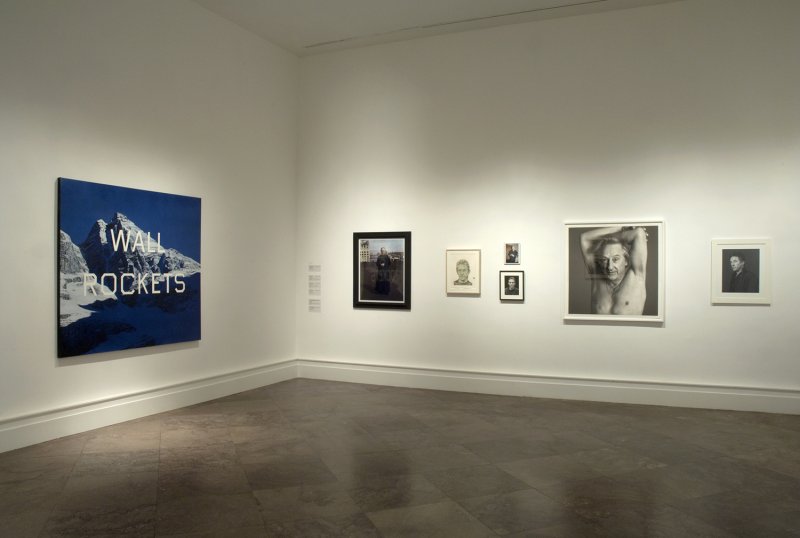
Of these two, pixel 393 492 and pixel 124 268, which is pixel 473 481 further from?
pixel 124 268

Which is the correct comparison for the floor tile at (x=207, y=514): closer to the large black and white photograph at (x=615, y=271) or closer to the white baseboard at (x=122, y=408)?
the white baseboard at (x=122, y=408)

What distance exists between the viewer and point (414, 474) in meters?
6.34

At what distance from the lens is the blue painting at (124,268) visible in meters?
7.78

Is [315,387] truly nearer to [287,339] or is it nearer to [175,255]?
[287,339]

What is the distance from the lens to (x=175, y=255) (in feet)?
30.8

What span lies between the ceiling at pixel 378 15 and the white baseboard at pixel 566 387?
628 cm

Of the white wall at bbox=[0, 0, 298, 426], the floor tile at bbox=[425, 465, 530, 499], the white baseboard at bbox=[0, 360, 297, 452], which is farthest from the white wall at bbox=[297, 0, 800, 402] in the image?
the floor tile at bbox=[425, 465, 530, 499]

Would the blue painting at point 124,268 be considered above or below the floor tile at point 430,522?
above

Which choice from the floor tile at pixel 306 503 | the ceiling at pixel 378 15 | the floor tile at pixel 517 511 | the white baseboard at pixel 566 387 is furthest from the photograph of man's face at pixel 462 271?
the floor tile at pixel 306 503

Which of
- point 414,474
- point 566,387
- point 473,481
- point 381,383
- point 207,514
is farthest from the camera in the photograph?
point 381,383

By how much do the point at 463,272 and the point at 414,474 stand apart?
16.8 ft

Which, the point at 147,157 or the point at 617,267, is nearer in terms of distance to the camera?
the point at 147,157

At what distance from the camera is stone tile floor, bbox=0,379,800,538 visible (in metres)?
5.14

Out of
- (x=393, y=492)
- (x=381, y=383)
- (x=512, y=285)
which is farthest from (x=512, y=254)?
(x=393, y=492)
